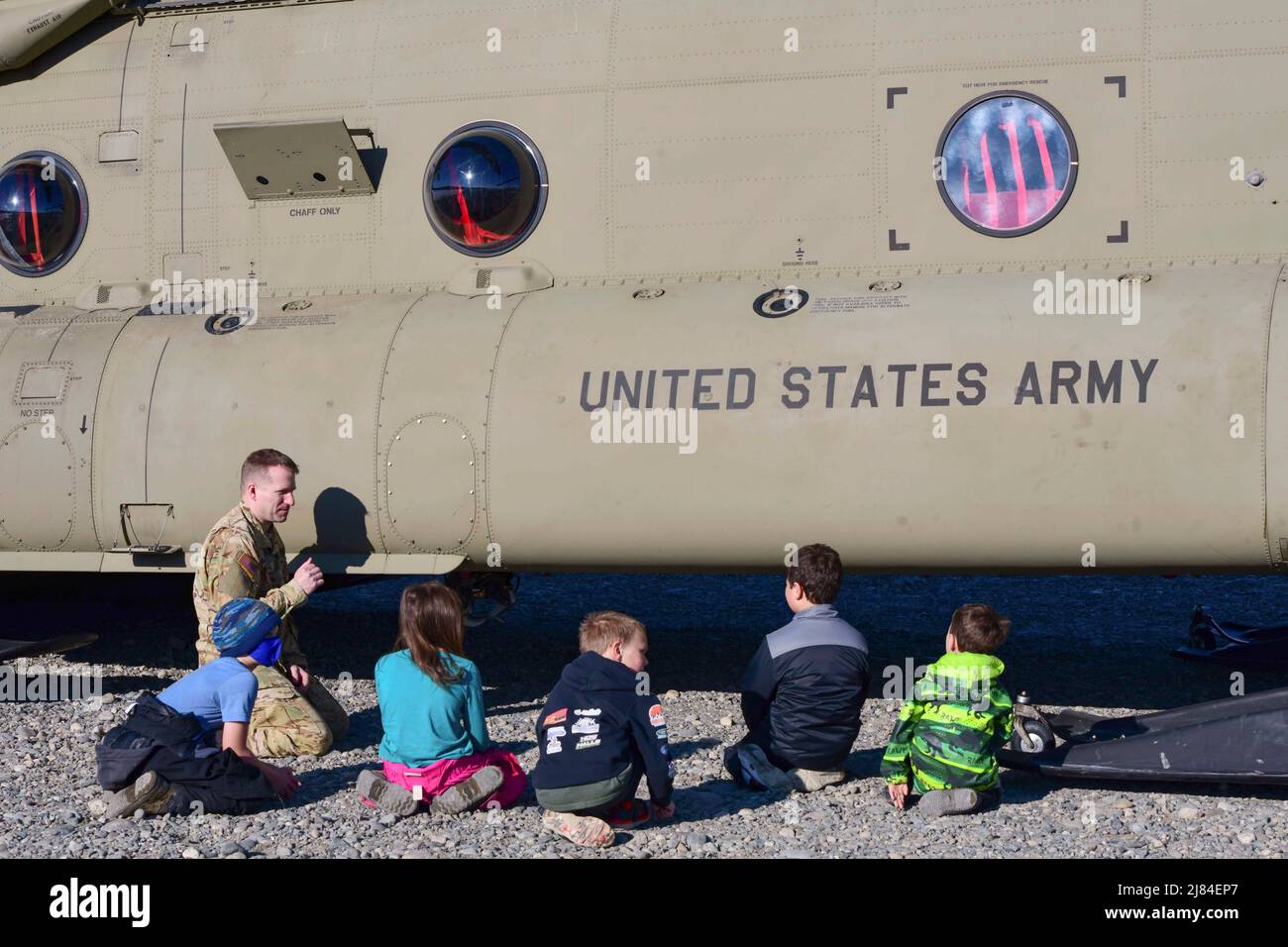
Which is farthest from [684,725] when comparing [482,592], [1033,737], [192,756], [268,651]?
[192,756]

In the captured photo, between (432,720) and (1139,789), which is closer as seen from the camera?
(432,720)

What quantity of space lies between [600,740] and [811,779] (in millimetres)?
1107

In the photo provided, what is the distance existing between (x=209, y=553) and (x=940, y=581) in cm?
621

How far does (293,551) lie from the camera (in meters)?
6.96

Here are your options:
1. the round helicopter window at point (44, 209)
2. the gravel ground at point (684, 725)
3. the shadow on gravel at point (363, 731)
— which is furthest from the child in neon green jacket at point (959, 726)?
the round helicopter window at point (44, 209)

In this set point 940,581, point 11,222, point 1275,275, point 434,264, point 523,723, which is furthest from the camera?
point 940,581

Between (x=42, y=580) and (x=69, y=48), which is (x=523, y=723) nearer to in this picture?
(x=42, y=580)

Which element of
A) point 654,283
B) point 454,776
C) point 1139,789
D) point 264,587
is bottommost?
point 1139,789

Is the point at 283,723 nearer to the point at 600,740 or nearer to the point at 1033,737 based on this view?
A: the point at 600,740

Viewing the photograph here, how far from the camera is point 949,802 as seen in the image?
530 centimetres

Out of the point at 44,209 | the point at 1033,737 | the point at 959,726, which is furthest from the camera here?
the point at 44,209
